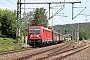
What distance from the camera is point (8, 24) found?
5591 cm

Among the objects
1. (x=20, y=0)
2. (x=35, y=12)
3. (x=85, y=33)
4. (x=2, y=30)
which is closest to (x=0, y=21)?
(x=2, y=30)

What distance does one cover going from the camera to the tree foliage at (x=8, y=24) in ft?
178

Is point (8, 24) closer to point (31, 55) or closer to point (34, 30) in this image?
point (34, 30)

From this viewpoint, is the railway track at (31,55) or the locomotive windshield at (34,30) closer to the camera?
the railway track at (31,55)

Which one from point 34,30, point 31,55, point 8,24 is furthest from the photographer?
point 8,24

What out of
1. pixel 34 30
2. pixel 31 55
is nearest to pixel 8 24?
pixel 34 30

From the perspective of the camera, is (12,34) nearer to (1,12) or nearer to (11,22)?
(11,22)

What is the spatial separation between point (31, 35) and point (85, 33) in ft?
353

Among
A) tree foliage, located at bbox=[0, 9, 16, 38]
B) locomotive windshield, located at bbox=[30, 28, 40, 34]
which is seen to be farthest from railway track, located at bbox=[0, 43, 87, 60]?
tree foliage, located at bbox=[0, 9, 16, 38]

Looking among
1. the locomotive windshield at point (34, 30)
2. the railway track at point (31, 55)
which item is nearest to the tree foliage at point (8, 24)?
the locomotive windshield at point (34, 30)

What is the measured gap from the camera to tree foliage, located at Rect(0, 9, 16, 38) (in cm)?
5428

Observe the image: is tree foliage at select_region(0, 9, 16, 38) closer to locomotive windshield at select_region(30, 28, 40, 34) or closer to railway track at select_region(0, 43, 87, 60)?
locomotive windshield at select_region(30, 28, 40, 34)

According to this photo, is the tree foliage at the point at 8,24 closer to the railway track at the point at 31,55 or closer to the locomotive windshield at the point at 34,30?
the locomotive windshield at the point at 34,30

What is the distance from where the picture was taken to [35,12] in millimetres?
90812
